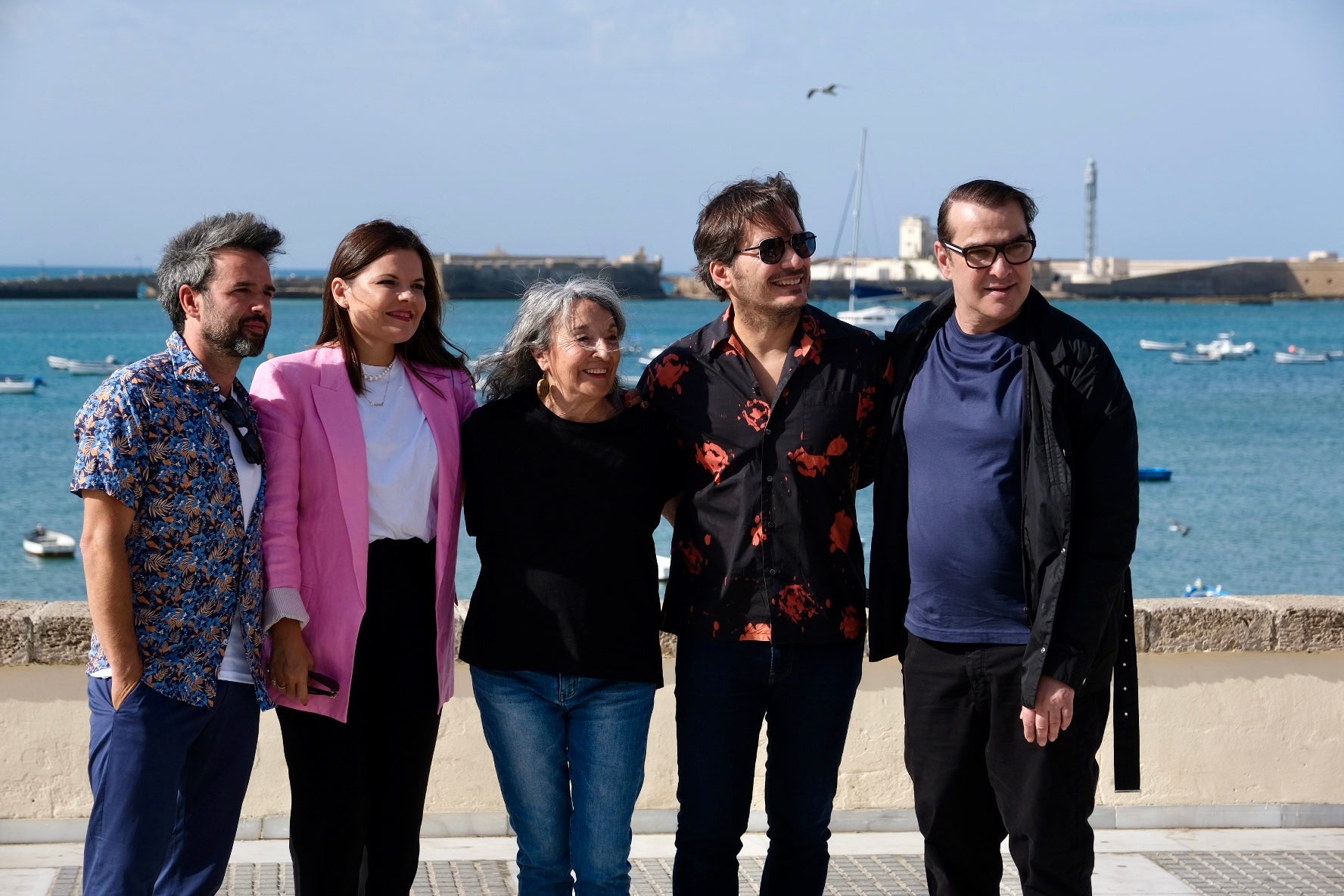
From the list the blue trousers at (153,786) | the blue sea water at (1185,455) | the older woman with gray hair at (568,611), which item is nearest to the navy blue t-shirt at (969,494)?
the older woman with gray hair at (568,611)

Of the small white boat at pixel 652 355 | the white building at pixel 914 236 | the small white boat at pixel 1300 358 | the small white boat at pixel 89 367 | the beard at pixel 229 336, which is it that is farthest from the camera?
the white building at pixel 914 236

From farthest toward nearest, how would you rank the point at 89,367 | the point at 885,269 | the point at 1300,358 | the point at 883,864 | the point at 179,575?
the point at 885,269 → the point at 1300,358 → the point at 89,367 → the point at 883,864 → the point at 179,575

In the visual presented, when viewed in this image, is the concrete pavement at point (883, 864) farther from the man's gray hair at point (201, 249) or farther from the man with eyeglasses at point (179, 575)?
the man's gray hair at point (201, 249)

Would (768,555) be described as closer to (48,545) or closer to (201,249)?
(201,249)

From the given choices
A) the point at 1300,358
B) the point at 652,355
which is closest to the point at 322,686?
the point at 652,355

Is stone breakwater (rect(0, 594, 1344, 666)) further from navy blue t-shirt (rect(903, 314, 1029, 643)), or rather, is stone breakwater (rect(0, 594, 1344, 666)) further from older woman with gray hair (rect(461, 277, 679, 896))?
navy blue t-shirt (rect(903, 314, 1029, 643))

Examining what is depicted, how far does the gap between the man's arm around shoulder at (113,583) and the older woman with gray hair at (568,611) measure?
2.48 feet

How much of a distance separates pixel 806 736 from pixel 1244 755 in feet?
6.43

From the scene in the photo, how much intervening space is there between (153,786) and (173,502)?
0.60 meters

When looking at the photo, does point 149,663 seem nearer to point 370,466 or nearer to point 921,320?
point 370,466

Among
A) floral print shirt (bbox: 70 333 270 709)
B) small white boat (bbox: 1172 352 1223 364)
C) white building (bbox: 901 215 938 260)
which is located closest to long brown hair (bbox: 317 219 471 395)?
floral print shirt (bbox: 70 333 270 709)

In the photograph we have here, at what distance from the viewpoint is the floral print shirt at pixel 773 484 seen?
3.21 m

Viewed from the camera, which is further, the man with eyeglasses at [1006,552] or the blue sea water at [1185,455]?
the blue sea water at [1185,455]

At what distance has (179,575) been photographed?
2.88 metres
